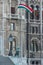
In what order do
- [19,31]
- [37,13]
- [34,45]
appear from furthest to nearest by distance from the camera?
[37,13] → [34,45] → [19,31]

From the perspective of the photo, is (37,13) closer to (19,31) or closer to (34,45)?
(19,31)

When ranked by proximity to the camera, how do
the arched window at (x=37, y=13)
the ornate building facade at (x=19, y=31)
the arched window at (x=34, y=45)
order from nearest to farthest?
the ornate building facade at (x=19, y=31) < the arched window at (x=34, y=45) < the arched window at (x=37, y=13)

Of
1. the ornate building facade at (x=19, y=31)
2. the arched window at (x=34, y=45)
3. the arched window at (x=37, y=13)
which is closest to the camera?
the ornate building facade at (x=19, y=31)

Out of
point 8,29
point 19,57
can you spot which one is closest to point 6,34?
point 8,29

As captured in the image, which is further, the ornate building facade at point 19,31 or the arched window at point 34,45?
the arched window at point 34,45

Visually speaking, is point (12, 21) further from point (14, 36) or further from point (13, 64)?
point (13, 64)

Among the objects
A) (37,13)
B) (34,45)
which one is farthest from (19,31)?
(37,13)

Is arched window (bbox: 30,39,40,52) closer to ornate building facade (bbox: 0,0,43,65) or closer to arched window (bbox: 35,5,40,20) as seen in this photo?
ornate building facade (bbox: 0,0,43,65)

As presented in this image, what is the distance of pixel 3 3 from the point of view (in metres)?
35.9

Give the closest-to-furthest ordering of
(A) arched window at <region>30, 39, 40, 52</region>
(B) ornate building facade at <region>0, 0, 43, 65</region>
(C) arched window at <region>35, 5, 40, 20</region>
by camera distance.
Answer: (B) ornate building facade at <region>0, 0, 43, 65</region> → (A) arched window at <region>30, 39, 40, 52</region> → (C) arched window at <region>35, 5, 40, 20</region>

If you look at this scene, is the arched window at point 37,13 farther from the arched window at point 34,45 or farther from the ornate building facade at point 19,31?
the arched window at point 34,45

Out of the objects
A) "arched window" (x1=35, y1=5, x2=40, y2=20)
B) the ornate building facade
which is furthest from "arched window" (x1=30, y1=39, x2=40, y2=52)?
"arched window" (x1=35, y1=5, x2=40, y2=20)

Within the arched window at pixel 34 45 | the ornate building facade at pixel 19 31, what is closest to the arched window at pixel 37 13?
the ornate building facade at pixel 19 31

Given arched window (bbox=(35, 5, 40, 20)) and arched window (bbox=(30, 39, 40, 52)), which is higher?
arched window (bbox=(35, 5, 40, 20))
